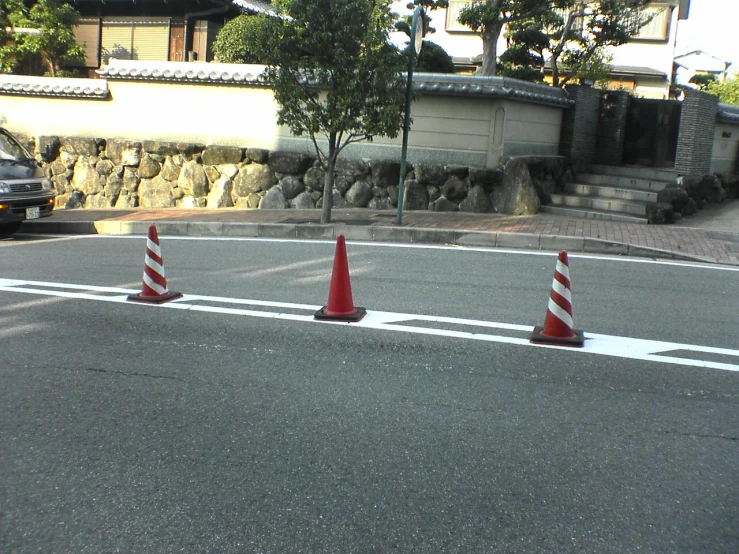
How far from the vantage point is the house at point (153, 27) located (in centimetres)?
2203

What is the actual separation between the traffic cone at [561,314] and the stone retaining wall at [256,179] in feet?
25.7

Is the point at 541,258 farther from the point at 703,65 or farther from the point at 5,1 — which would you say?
the point at 703,65

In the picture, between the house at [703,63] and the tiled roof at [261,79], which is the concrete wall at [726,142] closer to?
the tiled roof at [261,79]

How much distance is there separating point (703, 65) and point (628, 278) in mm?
41192

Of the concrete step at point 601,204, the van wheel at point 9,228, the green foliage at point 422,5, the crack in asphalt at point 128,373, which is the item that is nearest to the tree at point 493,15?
the green foliage at point 422,5

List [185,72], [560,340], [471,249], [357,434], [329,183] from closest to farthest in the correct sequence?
1. [357,434]
2. [560,340]
3. [471,249]
4. [329,183]
5. [185,72]

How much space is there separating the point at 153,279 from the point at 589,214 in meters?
8.48

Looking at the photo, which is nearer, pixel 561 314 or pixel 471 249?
pixel 561 314

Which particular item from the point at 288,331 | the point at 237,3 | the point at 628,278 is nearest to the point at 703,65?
the point at 237,3

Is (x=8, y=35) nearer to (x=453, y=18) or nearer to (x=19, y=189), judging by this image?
(x=19, y=189)

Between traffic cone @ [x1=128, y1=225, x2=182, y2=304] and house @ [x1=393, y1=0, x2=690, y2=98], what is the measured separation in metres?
24.0

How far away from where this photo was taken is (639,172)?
15.8 meters

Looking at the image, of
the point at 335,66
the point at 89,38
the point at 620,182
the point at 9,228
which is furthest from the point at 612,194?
the point at 89,38

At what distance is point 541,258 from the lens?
10.5 m
